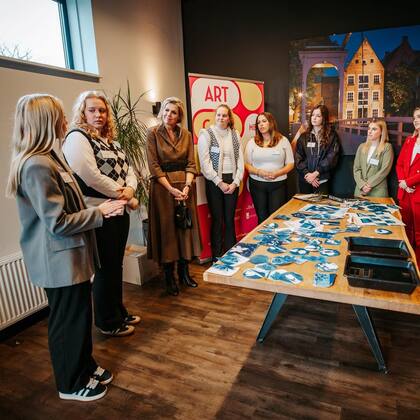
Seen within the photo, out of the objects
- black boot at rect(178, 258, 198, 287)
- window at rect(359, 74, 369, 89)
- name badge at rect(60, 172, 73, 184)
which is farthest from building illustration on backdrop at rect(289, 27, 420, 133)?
name badge at rect(60, 172, 73, 184)

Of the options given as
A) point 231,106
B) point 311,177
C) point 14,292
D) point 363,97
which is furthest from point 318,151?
point 14,292

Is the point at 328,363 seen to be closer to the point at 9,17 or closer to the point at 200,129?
the point at 200,129

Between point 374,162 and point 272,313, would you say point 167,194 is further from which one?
point 374,162

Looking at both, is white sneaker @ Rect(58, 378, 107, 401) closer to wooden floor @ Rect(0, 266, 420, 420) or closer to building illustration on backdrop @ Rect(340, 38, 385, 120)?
wooden floor @ Rect(0, 266, 420, 420)

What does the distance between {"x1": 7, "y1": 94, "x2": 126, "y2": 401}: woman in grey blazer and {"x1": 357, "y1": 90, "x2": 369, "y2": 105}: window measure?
303 centimetres

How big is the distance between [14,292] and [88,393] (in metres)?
1.03

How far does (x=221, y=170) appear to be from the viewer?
3168 mm

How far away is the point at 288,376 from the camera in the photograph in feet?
6.02

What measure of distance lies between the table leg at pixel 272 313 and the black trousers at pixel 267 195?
1428 mm

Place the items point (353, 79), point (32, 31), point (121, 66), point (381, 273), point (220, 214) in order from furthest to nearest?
1. point (353, 79)
2. point (121, 66)
3. point (220, 214)
4. point (32, 31)
5. point (381, 273)

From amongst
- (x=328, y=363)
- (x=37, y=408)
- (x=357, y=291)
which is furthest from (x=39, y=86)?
(x=328, y=363)

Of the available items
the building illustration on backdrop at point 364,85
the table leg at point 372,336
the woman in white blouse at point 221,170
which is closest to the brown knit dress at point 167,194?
the woman in white blouse at point 221,170

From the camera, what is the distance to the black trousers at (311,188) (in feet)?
11.1

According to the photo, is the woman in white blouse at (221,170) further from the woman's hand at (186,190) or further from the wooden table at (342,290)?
the wooden table at (342,290)
